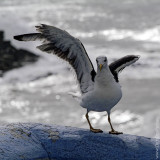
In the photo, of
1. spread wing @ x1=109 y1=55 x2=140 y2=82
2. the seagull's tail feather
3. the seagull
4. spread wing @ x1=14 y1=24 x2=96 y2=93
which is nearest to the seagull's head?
the seagull

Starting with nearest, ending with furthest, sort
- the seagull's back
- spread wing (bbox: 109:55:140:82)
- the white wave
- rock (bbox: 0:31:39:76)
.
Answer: the seagull's back → spread wing (bbox: 109:55:140:82) → rock (bbox: 0:31:39:76) → the white wave

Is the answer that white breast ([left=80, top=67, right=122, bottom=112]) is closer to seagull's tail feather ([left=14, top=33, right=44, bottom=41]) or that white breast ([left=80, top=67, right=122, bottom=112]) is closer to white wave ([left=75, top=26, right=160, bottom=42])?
seagull's tail feather ([left=14, top=33, right=44, bottom=41])

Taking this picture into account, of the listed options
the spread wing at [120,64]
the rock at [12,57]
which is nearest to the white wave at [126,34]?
the rock at [12,57]

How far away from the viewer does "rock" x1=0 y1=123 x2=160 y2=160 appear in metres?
5.37

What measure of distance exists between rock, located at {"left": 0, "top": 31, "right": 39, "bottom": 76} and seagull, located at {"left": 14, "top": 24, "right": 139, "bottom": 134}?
7810mm

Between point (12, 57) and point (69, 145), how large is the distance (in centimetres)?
943

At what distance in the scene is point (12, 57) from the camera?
14617mm

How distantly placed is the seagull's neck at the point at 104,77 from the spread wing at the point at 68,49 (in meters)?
0.30

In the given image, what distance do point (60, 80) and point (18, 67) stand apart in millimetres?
1627

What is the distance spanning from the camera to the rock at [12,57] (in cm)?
1386

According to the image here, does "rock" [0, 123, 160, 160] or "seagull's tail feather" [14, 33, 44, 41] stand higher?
"seagull's tail feather" [14, 33, 44, 41]

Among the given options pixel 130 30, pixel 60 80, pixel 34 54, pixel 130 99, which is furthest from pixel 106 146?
pixel 130 30

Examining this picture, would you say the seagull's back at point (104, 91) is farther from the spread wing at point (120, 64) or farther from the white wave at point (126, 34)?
the white wave at point (126, 34)

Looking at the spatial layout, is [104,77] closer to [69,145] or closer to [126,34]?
[69,145]
